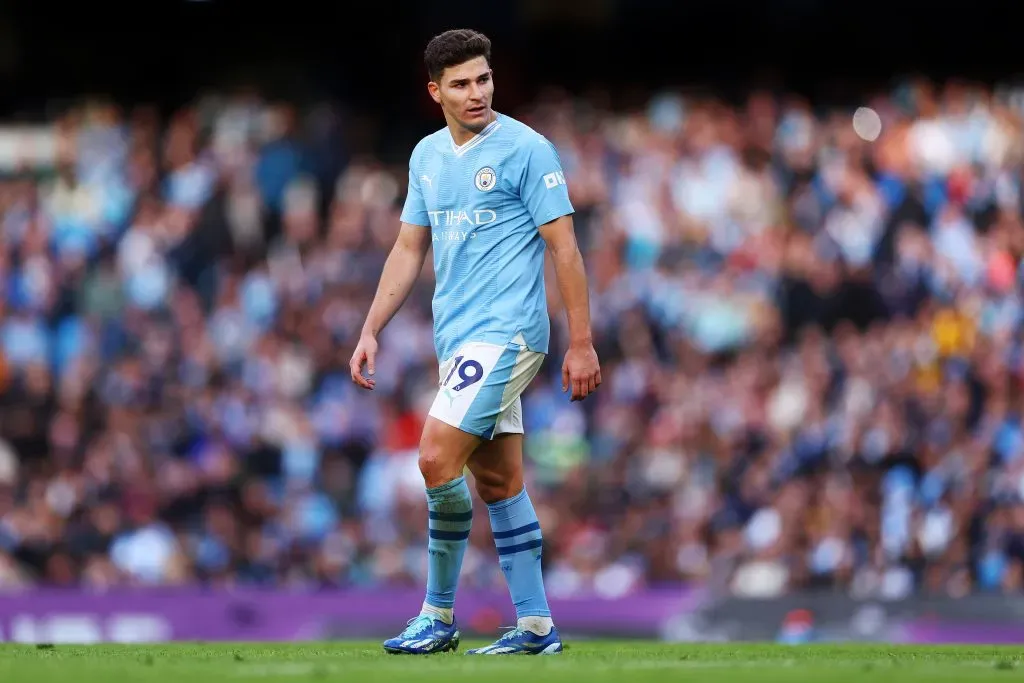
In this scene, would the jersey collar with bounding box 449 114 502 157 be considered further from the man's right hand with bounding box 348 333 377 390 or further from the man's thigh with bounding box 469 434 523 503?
the man's thigh with bounding box 469 434 523 503

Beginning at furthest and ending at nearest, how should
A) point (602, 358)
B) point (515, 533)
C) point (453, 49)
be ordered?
point (602, 358)
point (515, 533)
point (453, 49)

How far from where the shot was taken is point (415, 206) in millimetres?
7398

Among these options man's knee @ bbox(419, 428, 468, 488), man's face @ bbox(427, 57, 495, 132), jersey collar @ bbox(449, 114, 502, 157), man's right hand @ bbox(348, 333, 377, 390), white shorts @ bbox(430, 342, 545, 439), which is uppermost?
man's face @ bbox(427, 57, 495, 132)

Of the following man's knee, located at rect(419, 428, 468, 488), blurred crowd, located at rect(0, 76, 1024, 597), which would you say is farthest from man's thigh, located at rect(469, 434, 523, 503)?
blurred crowd, located at rect(0, 76, 1024, 597)

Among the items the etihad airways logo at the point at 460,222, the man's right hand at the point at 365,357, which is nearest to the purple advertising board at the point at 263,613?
the man's right hand at the point at 365,357

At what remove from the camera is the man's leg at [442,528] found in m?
6.89

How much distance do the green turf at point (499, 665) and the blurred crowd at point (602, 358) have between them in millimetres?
6347

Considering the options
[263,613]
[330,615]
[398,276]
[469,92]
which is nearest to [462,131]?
[469,92]

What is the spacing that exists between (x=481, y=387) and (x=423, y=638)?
1112mm

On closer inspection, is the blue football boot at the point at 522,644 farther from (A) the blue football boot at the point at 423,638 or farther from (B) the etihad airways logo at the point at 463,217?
(B) the etihad airways logo at the point at 463,217

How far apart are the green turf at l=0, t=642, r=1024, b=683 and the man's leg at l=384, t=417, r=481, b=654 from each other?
218mm

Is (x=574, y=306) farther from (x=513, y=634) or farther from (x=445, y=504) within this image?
(x=513, y=634)

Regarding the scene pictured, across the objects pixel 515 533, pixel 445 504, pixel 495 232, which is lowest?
pixel 515 533

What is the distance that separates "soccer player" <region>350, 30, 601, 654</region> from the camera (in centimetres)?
691
